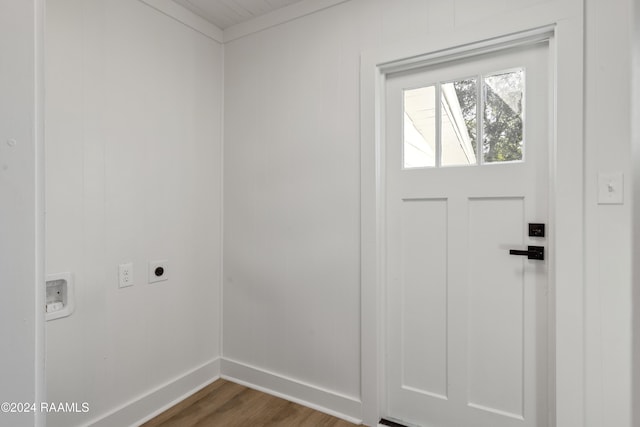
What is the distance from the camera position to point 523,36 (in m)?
1.43

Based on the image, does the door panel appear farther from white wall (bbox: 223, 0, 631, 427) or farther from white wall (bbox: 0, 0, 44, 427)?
white wall (bbox: 0, 0, 44, 427)

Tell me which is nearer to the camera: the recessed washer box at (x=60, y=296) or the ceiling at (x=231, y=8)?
the recessed washer box at (x=60, y=296)

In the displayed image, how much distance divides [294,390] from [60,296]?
1.28 meters

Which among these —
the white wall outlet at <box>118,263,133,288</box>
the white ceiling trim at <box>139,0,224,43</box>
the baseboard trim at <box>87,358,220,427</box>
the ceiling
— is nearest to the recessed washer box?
the white wall outlet at <box>118,263,133,288</box>

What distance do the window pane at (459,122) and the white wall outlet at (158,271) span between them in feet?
5.16

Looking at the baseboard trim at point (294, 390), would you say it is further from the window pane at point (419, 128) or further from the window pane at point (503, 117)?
the window pane at point (503, 117)

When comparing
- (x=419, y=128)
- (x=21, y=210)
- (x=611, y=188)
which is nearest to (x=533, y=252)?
(x=611, y=188)

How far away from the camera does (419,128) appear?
5.73 feet

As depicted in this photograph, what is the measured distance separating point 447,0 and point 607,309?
1428mm

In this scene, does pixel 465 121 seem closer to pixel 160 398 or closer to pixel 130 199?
pixel 130 199

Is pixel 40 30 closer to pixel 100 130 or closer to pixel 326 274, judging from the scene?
pixel 100 130

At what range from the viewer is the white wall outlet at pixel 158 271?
1.89 m

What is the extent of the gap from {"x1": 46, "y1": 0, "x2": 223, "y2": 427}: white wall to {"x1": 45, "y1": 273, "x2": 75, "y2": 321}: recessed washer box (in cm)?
4

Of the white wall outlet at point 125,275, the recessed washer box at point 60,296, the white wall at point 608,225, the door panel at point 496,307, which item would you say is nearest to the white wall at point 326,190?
the white wall at point 608,225
